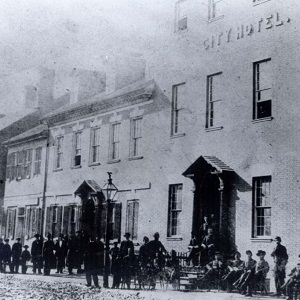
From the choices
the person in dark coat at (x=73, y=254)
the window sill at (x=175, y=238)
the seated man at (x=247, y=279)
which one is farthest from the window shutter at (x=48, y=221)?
the seated man at (x=247, y=279)

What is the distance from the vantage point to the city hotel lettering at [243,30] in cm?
1549

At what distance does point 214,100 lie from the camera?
57.9ft

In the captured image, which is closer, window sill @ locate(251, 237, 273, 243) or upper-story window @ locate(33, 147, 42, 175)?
window sill @ locate(251, 237, 273, 243)

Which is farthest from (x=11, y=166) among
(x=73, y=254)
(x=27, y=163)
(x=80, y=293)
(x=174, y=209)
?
(x=80, y=293)

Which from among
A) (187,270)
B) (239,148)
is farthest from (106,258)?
(239,148)

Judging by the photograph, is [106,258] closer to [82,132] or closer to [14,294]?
[14,294]

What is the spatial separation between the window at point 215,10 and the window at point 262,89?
1.94m

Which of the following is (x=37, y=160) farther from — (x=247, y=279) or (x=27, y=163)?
(x=247, y=279)

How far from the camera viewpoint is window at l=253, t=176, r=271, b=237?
51.6ft

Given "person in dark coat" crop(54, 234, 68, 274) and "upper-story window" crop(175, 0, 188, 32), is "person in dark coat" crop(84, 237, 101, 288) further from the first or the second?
"upper-story window" crop(175, 0, 188, 32)

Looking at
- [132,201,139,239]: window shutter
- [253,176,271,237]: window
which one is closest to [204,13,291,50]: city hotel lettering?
[253,176,271,237]: window

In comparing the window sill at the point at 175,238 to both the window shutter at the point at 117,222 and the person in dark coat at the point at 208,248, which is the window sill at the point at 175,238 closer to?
the person in dark coat at the point at 208,248

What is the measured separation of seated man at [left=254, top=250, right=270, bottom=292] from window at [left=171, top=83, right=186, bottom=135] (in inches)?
224

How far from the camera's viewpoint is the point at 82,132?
910 inches
